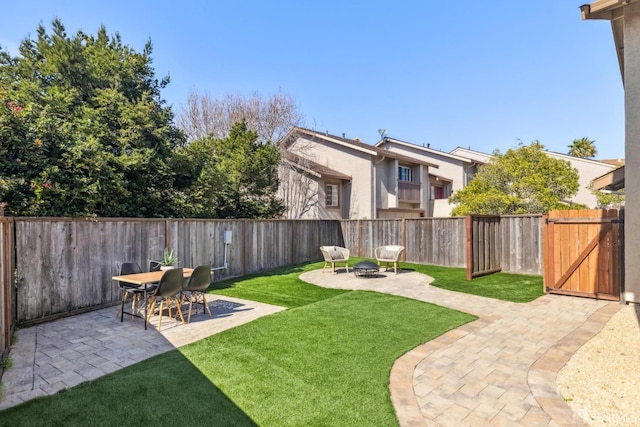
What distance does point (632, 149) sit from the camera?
15.1ft

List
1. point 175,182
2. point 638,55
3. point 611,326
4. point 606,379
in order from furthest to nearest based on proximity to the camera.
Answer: point 175,182
point 611,326
point 638,55
point 606,379

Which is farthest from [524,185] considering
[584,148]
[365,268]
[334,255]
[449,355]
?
[584,148]

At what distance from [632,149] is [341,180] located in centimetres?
1689

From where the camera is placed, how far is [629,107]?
183 inches

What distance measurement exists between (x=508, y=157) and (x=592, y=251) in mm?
8714

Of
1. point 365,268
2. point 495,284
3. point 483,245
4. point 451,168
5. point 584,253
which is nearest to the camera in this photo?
point 584,253

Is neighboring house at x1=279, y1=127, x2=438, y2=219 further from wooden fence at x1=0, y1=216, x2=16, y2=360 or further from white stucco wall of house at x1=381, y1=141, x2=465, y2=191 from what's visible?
wooden fence at x1=0, y1=216, x2=16, y2=360

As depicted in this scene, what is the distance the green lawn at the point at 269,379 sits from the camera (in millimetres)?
3074

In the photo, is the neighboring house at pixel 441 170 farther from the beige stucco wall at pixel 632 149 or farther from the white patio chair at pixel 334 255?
the beige stucco wall at pixel 632 149

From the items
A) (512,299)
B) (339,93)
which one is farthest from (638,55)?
(339,93)

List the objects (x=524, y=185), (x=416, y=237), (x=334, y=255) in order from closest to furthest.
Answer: (x=334, y=255), (x=416, y=237), (x=524, y=185)

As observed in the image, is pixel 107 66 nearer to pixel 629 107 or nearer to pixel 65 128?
pixel 65 128

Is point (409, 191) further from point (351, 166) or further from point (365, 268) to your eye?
point (365, 268)

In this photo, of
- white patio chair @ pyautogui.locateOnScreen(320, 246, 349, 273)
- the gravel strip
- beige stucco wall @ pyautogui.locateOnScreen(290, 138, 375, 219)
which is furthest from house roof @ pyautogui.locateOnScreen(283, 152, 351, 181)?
the gravel strip
